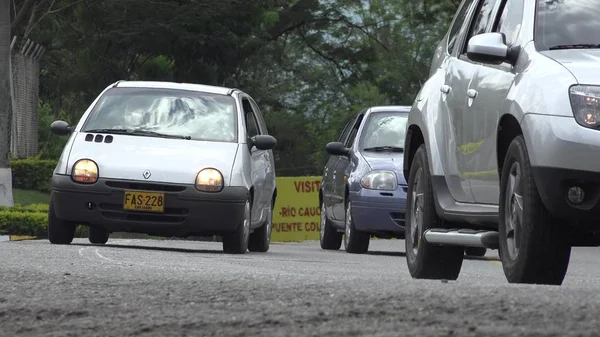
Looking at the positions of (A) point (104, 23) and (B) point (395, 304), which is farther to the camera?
(A) point (104, 23)

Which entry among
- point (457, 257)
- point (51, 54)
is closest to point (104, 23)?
point (51, 54)

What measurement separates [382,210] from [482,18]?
761 cm

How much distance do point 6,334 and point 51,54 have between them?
41.6m

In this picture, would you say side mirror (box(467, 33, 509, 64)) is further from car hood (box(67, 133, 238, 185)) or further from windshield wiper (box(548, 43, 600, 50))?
car hood (box(67, 133, 238, 185))

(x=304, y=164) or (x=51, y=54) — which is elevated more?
(x=51, y=54)

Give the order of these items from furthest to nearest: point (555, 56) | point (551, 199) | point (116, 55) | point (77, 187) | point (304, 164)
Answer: point (304, 164), point (116, 55), point (77, 187), point (555, 56), point (551, 199)

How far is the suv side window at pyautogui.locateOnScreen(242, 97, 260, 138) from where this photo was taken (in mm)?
15731

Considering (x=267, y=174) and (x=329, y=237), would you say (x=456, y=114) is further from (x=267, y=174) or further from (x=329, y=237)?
(x=329, y=237)

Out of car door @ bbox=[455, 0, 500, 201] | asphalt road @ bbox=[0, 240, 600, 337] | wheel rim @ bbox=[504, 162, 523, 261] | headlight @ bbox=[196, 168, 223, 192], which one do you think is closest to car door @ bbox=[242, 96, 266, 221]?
headlight @ bbox=[196, 168, 223, 192]

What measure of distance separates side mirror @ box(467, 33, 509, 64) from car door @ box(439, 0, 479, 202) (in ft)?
2.29

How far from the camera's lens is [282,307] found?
5918mm

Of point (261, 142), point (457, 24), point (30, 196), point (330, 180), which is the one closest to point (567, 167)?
point (457, 24)

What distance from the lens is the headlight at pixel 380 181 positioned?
1669 centimetres

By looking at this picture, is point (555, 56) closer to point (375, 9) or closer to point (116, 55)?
point (116, 55)
